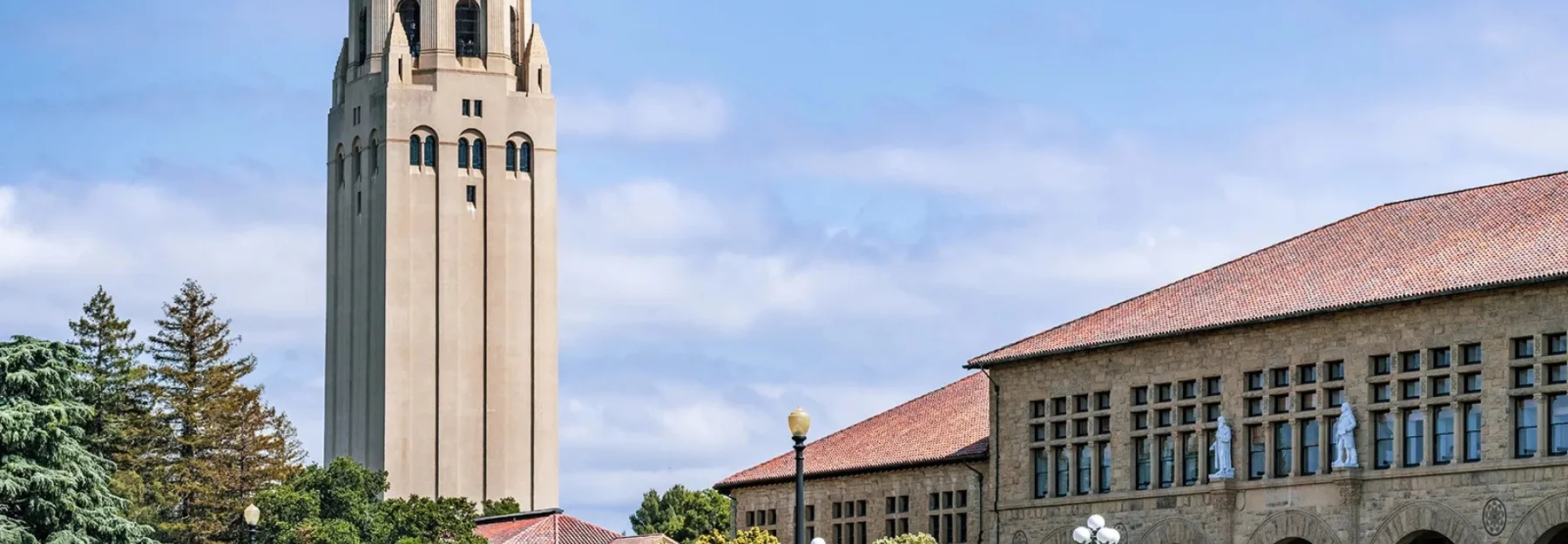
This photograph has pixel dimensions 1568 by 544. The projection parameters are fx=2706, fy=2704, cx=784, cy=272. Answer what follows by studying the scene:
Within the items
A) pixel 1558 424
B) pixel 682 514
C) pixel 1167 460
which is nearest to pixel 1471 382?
pixel 1558 424

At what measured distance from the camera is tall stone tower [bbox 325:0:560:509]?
141 m

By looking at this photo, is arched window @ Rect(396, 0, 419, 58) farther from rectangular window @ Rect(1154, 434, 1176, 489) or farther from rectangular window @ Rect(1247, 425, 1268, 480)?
rectangular window @ Rect(1247, 425, 1268, 480)

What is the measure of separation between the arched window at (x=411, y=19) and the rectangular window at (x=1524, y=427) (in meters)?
96.3

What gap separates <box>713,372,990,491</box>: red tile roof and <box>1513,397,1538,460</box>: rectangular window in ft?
64.7

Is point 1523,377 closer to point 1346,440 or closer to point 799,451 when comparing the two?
point 1346,440

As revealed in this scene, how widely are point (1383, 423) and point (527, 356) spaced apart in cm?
8786

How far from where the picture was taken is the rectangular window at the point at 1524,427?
57031 mm

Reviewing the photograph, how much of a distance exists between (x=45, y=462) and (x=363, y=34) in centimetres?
8257

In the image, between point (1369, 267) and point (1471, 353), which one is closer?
point (1471, 353)

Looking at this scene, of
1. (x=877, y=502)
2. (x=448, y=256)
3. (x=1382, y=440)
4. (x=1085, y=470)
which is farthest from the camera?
(x=448, y=256)

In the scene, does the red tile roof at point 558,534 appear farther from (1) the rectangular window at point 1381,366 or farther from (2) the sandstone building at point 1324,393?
(1) the rectangular window at point 1381,366

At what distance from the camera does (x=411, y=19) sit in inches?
5782

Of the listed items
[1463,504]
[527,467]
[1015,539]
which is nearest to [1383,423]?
[1463,504]

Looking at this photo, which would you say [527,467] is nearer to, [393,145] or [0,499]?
[393,145]
